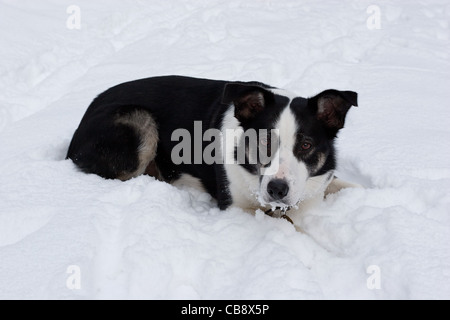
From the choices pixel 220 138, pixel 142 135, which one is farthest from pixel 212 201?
pixel 142 135

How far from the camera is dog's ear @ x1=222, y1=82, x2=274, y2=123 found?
3221 millimetres

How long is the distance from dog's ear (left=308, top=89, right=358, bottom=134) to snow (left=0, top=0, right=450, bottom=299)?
606 millimetres

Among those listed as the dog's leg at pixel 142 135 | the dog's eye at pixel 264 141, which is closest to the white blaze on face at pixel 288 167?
the dog's eye at pixel 264 141

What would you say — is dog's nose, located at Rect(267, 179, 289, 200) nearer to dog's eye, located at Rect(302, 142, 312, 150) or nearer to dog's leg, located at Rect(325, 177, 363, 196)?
dog's eye, located at Rect(302, 142, 312, 150)

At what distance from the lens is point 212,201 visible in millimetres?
3957

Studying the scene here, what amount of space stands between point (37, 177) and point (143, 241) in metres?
1.29

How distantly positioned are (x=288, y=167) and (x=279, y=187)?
0.16 m

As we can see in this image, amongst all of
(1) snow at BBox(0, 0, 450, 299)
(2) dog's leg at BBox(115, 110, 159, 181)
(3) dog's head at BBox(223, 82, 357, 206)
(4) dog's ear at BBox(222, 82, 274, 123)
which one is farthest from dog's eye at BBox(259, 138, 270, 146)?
(2) dog's leg at BBox(115, 110, 159, 181)

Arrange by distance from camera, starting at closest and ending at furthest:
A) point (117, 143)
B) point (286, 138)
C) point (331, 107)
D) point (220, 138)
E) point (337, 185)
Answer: point (286, 138) → point (331, 107) → point (220, 138) → point (337, 185) → point (117, 143)

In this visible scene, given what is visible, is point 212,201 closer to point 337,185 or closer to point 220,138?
point 220,138

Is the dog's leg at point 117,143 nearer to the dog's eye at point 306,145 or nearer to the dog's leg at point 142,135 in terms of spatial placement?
the dog's leg at point 142,135

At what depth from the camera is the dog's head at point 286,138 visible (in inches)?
120
